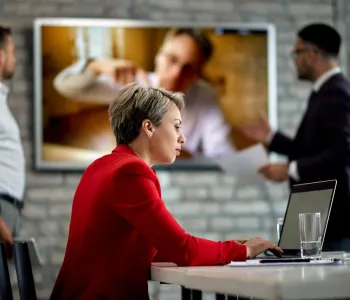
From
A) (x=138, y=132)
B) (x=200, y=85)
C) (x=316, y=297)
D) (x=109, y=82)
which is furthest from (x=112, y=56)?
(x=316, y=297)

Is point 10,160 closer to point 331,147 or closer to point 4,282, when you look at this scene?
point 331,147

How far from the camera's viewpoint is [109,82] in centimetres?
509

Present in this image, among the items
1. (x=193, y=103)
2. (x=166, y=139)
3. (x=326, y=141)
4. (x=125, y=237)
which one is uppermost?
(x=193, y=103)

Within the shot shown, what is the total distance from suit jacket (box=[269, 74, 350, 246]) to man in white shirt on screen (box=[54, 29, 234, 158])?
3.96 feet

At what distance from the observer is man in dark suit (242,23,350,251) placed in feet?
12.2

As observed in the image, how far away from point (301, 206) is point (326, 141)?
4.06ft

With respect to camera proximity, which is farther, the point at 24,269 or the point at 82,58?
the point at 82,58

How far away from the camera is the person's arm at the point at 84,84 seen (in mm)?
5039

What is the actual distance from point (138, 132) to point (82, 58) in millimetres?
2747

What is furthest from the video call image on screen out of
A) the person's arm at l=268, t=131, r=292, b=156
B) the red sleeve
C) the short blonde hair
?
the red sleeve

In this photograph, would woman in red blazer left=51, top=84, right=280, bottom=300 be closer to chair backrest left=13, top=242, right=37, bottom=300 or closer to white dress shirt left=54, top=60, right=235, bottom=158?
chair backrest left=13, top=242, right=37, bottom=300

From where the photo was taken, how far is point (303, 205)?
106 inches

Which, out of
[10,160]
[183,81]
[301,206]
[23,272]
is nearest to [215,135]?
[183,81]

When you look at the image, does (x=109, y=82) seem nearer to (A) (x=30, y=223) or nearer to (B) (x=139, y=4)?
(B) (x=139, y=4)
